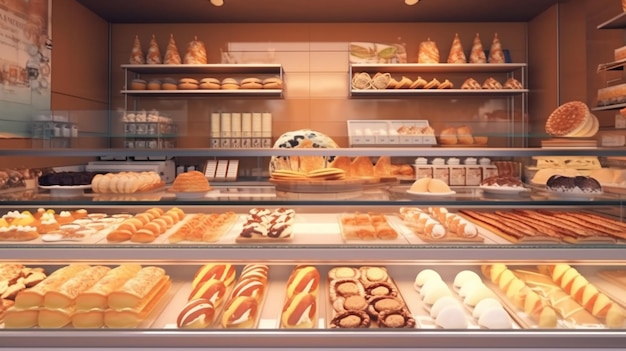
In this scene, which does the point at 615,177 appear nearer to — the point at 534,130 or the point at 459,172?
the point at 534,130

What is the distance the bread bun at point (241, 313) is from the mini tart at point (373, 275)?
0.49 m

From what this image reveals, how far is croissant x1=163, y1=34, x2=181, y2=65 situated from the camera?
5.30 m

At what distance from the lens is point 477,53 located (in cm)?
530

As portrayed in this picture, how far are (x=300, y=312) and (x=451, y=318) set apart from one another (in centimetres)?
50

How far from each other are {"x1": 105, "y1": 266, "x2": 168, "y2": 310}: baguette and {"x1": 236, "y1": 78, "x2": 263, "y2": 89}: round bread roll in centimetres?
345

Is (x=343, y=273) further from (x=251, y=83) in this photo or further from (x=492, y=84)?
(x=492, y=84)

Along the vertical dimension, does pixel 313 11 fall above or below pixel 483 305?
above

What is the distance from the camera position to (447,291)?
1931 mm

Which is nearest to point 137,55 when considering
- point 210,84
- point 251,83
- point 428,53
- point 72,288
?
point 210,84

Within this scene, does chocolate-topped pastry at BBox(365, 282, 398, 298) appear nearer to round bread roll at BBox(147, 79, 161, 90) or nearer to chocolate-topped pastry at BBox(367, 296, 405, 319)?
chocolate-topped pastry at BBox(367, 296, 405, 319)

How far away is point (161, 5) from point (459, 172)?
3181 millimetres

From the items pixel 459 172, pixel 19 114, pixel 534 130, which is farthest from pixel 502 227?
pixel 19 114

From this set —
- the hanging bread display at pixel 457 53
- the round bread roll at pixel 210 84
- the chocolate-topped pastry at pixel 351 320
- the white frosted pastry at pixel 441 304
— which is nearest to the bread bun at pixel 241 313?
the chocolate-topped pastry at pixel 351 320

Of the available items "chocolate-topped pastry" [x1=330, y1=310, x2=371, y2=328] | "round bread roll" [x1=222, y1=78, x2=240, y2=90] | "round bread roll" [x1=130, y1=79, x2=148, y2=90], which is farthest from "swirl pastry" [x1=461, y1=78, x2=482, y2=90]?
"chocolate-topped pastry" [x1=330, y1=310, x2=371, y2=328]
